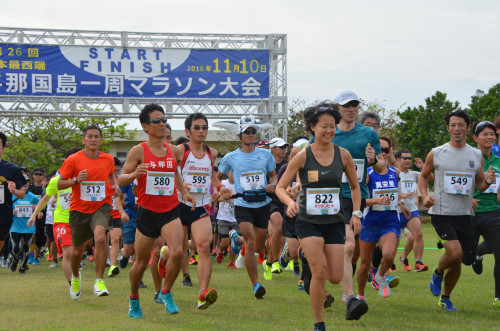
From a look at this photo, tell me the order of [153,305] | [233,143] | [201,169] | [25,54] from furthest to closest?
[233,143] → [25,54] → [201,169] → [153,305]

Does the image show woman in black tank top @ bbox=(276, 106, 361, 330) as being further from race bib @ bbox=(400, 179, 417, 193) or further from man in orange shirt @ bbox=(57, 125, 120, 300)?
race bib @ bbox=(400, 179, 417, 193)

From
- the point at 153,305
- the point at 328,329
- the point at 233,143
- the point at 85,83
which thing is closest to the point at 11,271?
the point at 153,305

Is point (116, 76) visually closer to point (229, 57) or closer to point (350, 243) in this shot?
point (229, 57)

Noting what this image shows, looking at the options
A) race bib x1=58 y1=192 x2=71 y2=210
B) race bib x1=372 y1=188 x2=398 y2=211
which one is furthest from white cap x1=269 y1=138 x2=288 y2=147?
race bib x1=58 y1=192 x2=71 y2=210

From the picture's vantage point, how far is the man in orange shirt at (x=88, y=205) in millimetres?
8820

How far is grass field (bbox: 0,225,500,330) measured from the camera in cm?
678

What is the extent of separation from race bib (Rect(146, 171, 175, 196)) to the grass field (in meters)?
1.26

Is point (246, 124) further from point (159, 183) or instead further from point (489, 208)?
point (489, 208)

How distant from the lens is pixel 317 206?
6.17 metres

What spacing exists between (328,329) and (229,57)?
2002cm

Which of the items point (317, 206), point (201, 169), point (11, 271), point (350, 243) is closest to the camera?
point (317, 206)

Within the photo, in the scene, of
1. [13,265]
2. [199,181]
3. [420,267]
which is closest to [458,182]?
[199,181]

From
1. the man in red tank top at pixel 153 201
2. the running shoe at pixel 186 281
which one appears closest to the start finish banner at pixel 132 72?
the running shoe at pixel 186 281

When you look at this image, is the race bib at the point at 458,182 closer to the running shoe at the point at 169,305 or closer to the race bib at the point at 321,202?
the race bib at the point at 321,202
